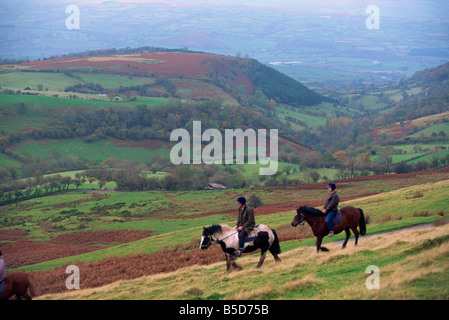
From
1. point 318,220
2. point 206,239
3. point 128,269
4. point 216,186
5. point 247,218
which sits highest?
point 247,218

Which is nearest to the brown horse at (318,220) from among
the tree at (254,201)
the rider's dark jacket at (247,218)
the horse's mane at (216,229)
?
the rider's dark jacket at (247,218)

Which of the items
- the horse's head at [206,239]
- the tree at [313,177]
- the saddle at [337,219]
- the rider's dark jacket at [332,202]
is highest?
the rider's dark jacket at [332,202]

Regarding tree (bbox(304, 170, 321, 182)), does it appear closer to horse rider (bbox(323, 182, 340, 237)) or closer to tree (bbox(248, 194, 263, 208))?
tree (bbox(248, 194, 263, 208))

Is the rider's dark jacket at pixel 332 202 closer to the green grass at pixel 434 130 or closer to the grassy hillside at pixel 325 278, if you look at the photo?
the grassy hillside at pixel 325 278

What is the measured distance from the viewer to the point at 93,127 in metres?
145

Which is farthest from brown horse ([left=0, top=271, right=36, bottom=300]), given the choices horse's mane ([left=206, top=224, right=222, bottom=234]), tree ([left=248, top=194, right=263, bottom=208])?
tree ([left=248, top=194, right=263, bottom=208])

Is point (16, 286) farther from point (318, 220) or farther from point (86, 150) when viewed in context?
point (86, 150)

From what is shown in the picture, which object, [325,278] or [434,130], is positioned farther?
[434,130]

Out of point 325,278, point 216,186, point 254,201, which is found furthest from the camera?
point 216,186

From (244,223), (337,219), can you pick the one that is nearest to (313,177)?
(337,219)

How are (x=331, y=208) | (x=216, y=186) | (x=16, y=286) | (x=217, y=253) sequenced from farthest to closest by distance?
(x=216, y=186) < (x=217, y=253) < (x=331, y=208) < (x=16, y=286)

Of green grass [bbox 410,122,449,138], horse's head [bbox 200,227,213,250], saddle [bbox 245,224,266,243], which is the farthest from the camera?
green grass [bbox 410,122,449,138]
